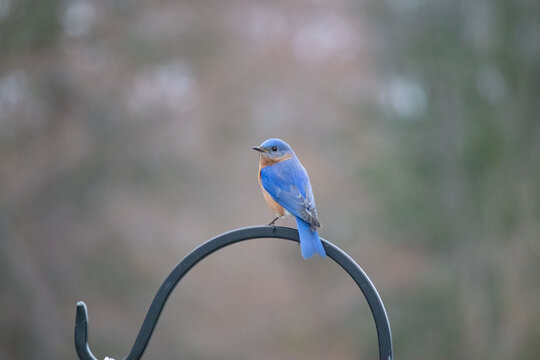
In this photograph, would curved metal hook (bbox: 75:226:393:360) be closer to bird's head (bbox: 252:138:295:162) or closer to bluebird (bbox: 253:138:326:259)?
bluebird (bbox: 253:138:326:259)

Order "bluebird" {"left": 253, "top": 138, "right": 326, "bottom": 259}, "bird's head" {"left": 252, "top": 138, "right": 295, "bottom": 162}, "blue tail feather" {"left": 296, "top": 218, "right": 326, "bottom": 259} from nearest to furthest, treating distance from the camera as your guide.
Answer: "blue tail feather" {"left": 296, "top": 218, "right": 326, "bottom": 259} → "bluebird" {"left": 253, "top": 138, "right": 326, "bottom": 259} → "bird's head" {"left": 252, "top": 138, "right": 295, "bottom": 162}

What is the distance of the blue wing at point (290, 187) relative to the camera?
2295 millimetres

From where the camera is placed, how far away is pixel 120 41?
23.7 feet

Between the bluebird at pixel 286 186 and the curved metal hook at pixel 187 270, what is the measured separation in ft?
0.72

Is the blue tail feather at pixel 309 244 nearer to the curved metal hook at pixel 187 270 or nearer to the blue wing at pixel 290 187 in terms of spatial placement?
the curved metal hook at pixel 187 270

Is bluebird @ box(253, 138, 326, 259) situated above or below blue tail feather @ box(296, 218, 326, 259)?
above

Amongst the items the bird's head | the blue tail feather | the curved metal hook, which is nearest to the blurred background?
the bird's head

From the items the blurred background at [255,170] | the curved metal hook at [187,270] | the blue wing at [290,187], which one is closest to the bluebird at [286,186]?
the blue wing at [290,187]

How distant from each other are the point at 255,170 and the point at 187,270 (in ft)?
21.3

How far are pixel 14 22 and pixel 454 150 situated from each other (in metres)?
5.70

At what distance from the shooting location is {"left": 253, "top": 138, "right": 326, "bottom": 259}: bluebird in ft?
7.29

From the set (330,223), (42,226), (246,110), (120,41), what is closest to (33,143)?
(42,226)

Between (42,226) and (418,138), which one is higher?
(418,138)

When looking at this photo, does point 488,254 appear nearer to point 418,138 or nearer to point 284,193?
point 418,138
